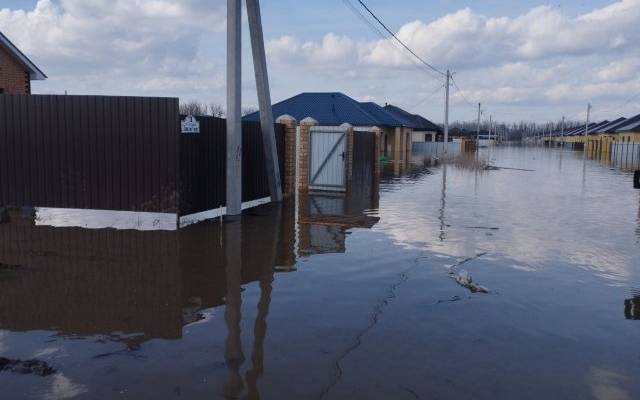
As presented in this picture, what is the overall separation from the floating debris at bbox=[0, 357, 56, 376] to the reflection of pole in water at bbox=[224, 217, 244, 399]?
4.64ft

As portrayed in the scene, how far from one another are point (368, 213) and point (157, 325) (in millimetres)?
8373

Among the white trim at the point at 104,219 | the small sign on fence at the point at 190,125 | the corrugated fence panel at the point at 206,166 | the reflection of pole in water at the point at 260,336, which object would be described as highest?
the small sign on fence at the point at 190,125

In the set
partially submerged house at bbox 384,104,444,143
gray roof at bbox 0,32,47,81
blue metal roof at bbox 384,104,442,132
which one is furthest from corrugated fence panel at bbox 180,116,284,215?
partially submerged house at bbox 384,104,444,143

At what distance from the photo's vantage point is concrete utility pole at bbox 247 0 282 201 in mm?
13469

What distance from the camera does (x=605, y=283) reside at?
24.3 feet

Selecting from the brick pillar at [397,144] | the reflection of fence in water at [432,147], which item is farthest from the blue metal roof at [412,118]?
the brick pillar at [397,144]

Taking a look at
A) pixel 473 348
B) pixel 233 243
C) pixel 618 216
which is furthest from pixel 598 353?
pixel 618 216

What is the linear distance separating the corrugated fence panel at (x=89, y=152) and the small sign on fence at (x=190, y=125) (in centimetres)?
19

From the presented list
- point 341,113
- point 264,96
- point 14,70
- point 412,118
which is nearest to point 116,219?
point 264,96

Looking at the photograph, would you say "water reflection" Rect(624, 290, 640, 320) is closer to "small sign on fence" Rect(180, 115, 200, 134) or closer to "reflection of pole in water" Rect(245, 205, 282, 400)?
"reflection of pole in water" Rect(245, 205, 282, 400)

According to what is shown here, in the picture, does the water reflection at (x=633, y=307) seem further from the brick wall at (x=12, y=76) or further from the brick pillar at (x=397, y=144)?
the brick pillar at (x=397, y=144)

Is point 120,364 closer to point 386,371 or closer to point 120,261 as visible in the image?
point 386,371

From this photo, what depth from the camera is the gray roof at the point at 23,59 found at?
1864 cm

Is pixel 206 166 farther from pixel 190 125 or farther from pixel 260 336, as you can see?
pixel 260 336
